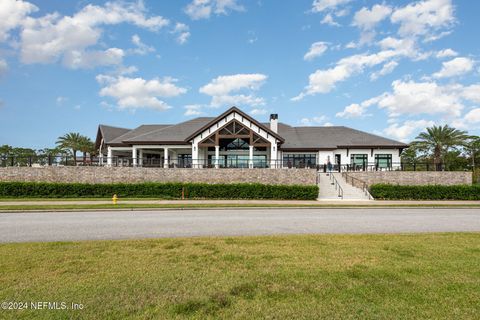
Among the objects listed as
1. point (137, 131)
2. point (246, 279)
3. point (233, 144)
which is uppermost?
point (137, 131)

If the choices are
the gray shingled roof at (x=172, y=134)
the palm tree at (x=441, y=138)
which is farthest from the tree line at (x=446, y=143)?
the gray shingled roof at (x=172, y=134)

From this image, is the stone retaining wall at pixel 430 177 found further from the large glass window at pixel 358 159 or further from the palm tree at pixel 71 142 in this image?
the palm tree at pixel 71 142

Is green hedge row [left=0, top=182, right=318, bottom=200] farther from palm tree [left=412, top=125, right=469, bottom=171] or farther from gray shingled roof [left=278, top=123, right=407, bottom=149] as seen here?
palm tree [left=412, top=125, right=469, bottom=171]

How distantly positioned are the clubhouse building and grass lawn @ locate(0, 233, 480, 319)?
25.9 meters

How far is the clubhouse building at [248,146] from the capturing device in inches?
1315

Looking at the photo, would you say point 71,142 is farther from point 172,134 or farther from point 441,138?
point 441,138

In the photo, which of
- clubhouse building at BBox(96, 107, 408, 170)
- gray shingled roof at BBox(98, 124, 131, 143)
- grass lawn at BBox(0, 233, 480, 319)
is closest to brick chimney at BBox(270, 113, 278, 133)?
clubhouse building at BBox(96, 107, 408, 170)

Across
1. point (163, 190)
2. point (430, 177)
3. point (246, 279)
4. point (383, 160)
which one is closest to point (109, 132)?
point (163, 190)

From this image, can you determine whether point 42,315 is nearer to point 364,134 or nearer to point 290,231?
point 290,231

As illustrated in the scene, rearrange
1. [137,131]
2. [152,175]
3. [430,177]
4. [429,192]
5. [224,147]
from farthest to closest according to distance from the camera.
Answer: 1. [137,131]
2. [224,147]
3. [430,177]
4. [152,175]
5. [429,192]

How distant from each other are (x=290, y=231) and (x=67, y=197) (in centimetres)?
2102

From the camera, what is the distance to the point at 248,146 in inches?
1470

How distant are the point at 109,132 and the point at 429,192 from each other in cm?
4103

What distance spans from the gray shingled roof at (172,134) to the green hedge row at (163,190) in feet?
41.2
